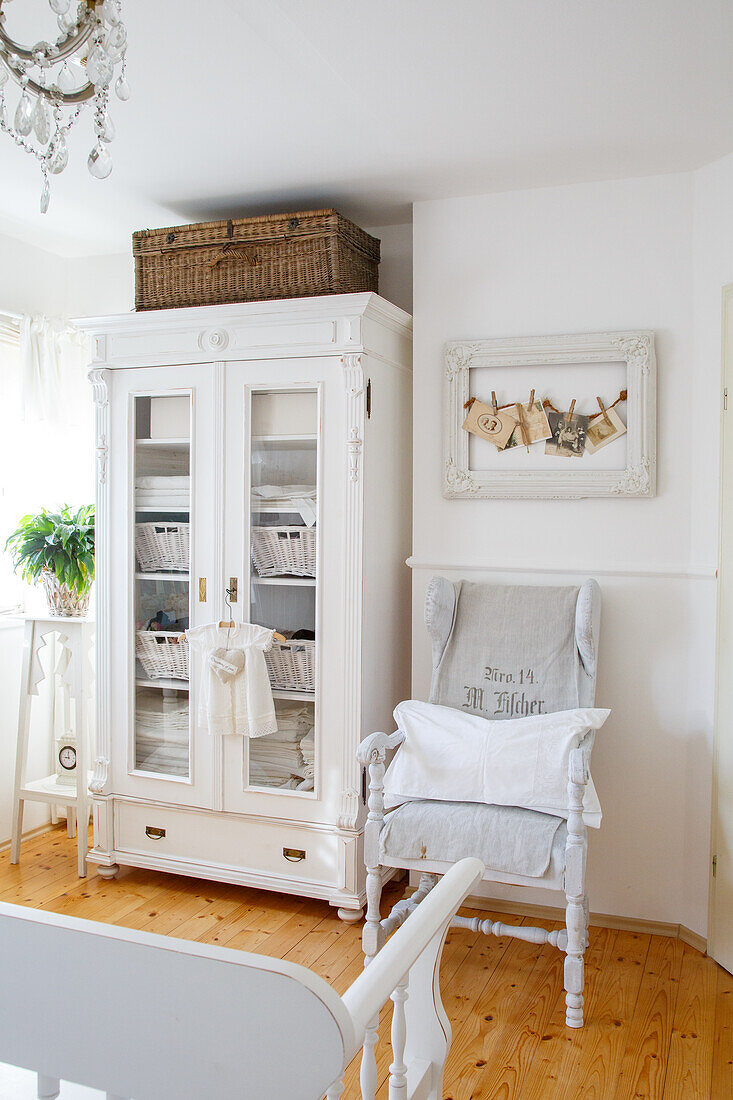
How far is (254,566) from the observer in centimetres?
318

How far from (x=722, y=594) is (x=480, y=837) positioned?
1.10 meters

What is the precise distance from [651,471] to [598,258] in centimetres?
76

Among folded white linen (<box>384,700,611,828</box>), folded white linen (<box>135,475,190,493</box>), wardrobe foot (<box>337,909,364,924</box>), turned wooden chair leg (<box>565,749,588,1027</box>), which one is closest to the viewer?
turned wooden chair leg (<box>565,749,588,1027</box>)

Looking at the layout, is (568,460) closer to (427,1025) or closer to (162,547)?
(162,547)

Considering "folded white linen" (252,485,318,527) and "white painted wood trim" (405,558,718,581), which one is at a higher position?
"folded white linen" (252,485,318,527)

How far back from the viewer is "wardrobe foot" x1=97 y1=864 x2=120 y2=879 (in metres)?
3.38

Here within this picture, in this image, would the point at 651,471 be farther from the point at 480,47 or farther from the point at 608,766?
the point at 480,47

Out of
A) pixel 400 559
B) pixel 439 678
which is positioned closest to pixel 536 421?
pixel 400 559

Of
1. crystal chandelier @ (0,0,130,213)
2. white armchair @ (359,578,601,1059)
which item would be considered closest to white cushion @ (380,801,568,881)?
white armchair @ (359,578,601,1059)

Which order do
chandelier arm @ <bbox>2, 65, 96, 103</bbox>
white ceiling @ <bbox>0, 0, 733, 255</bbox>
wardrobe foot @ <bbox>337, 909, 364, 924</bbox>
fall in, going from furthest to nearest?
wardrobe foot @ <bbox>337, 909, 364, 924</bbox>, white ceiling @ <bbox>0, 0, 733, 255</bbox>, chandelier arm @ <bbox>2, 65, 96, 103</bbox>

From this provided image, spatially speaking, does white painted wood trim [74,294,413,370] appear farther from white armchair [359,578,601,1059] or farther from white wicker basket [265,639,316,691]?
white wicker basket [265,639,316,691]

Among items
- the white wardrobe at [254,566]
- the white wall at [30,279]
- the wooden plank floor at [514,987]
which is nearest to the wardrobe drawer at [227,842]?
the white wardrobe at [254,566]

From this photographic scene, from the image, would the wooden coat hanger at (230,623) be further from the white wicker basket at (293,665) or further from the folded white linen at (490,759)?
the folded white linen at (490,759)

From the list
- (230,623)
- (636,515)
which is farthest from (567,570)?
(230,623)
